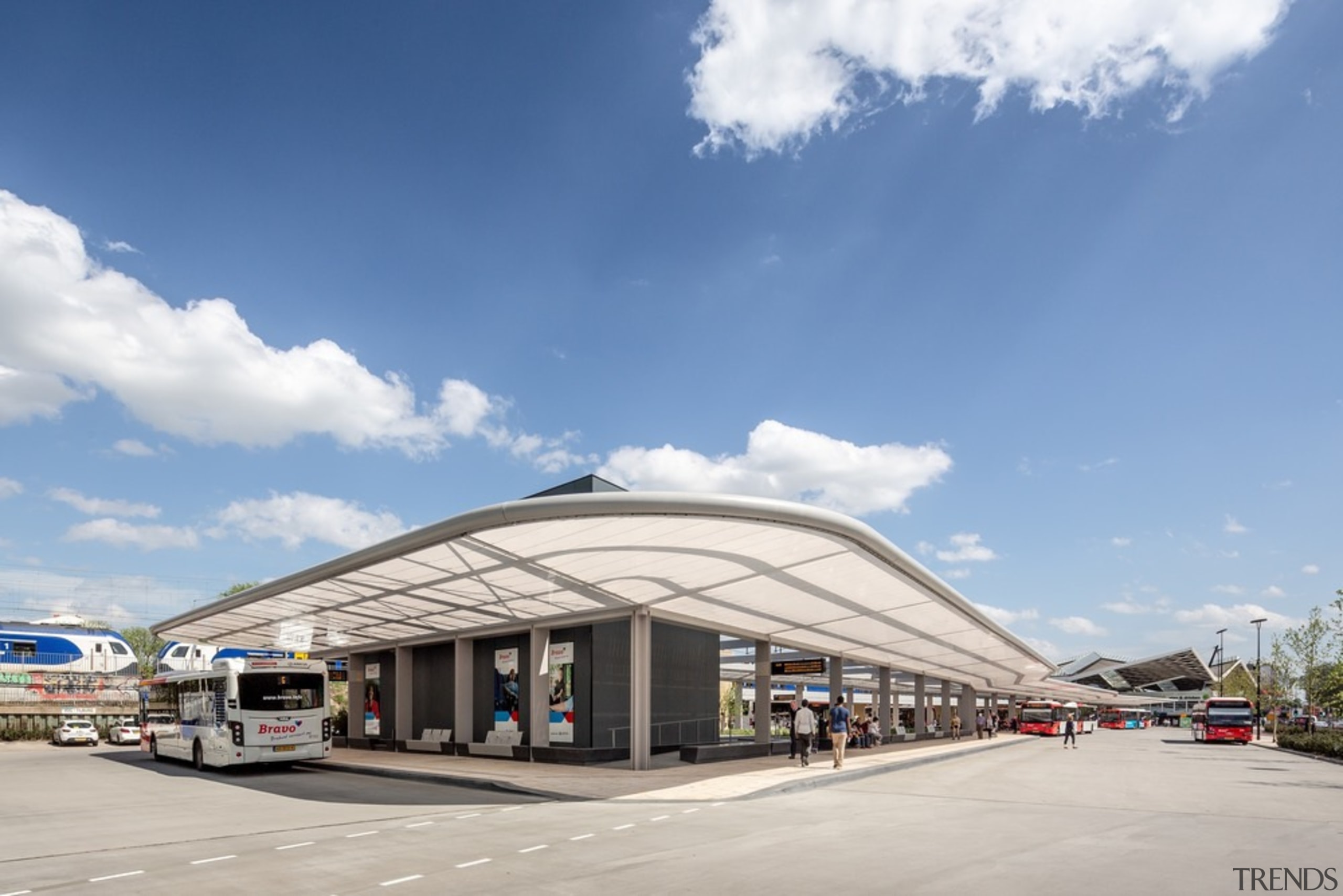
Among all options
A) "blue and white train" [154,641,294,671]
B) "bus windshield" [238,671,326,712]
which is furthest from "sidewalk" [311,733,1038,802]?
"blue and white train" [154,641,294,671]

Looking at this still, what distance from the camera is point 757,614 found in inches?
958

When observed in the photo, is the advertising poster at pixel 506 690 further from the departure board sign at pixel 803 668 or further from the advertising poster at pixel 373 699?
the advertising poster at pixel 373 699

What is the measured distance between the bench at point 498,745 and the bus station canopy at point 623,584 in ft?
9.23

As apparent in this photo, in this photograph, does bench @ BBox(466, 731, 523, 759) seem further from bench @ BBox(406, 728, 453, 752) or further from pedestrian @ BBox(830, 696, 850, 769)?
pedestrian @ BBox(830, 696, 850, 769)

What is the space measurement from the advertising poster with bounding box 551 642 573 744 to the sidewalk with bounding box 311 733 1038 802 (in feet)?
2.86

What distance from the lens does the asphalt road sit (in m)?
8.56

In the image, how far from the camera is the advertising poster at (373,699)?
107 feet

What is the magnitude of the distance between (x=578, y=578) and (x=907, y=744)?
2624 cm

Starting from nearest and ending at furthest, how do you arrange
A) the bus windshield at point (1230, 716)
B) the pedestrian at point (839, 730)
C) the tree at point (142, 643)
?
1. the pedestrian at point (839, 730)
2. the bus windshield at point (1230, 716)
3. the tree at point (142, 643)

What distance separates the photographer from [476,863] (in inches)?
371

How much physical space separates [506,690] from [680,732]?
5121mm

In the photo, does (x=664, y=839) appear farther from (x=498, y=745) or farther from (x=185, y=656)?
(x=185, y=656)

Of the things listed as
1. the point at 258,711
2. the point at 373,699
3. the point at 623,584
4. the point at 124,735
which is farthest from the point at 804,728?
the point at 124,735

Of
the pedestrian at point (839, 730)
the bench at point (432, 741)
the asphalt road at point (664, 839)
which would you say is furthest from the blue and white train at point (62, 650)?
the pedestrian at point (839, 730)
